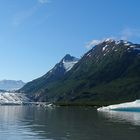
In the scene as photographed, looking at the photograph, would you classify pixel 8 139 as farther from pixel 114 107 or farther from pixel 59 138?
pixel 114 107

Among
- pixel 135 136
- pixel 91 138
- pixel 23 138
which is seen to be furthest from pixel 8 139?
pixel 135 136

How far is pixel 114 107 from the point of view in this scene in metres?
169

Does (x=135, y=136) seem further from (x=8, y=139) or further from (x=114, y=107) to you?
(x=114, y=107)

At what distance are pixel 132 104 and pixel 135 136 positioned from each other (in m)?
107

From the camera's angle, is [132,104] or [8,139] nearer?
[8,139]

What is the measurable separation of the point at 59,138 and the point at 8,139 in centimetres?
664

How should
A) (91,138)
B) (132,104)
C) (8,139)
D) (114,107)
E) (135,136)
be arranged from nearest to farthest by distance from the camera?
1. (8,139)
2. (91,138)
3. (135,136)
4. (132,104)
5. (114,107)

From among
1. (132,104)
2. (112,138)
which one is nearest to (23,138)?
(112,138)

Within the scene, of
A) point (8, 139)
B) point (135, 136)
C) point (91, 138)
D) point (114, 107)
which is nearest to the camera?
point (8, 139)

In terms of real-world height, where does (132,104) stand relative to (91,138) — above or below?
above

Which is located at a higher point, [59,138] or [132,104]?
[132,104]

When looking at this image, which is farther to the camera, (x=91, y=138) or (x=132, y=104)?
(x=132, y=104)

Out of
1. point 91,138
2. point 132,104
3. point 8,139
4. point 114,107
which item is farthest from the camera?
point 114,107

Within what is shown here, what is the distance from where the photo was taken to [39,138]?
4906 cm
